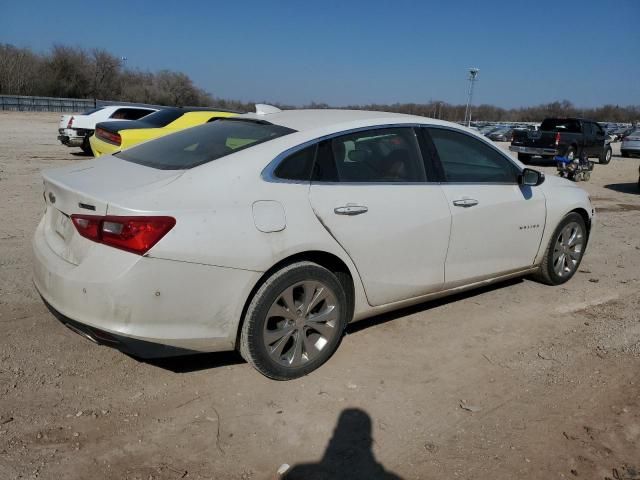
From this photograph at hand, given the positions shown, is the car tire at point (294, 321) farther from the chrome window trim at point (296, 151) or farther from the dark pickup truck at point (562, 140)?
the dark pickup truck at point (562, 140)

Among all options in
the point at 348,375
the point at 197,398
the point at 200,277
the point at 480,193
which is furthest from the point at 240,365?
the point at 480,193

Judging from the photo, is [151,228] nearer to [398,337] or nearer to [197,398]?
[197,398]

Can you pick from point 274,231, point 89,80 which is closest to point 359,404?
point 274,231

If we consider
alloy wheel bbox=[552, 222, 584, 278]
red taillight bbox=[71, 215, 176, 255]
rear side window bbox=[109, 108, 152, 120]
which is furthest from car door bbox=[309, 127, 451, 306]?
rear side window bbox=[109, 108, 152, 120]

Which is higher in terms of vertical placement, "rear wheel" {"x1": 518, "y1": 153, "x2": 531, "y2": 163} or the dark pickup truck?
the dark pickup truck

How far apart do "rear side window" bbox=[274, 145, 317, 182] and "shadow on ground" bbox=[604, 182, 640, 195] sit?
1243 centimetres

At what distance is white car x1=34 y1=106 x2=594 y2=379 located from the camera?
2764 millimetres

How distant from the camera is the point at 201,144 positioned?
356cm

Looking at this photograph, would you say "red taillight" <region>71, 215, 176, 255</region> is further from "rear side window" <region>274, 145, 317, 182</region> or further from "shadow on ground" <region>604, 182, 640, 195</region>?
"shadow on ground" <region>604, 182, 640, 195</region>

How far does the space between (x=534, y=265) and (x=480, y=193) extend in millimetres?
1208

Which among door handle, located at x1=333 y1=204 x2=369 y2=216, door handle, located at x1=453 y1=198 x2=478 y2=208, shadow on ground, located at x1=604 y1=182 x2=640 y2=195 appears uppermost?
door handle, located at x1=453 y1=198 x2=478 y2=208

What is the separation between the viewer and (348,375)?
344cm

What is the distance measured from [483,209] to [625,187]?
12234 millimetres

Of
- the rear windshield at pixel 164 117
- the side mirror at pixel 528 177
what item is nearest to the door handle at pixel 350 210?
the side mirror at pixel 528 177
